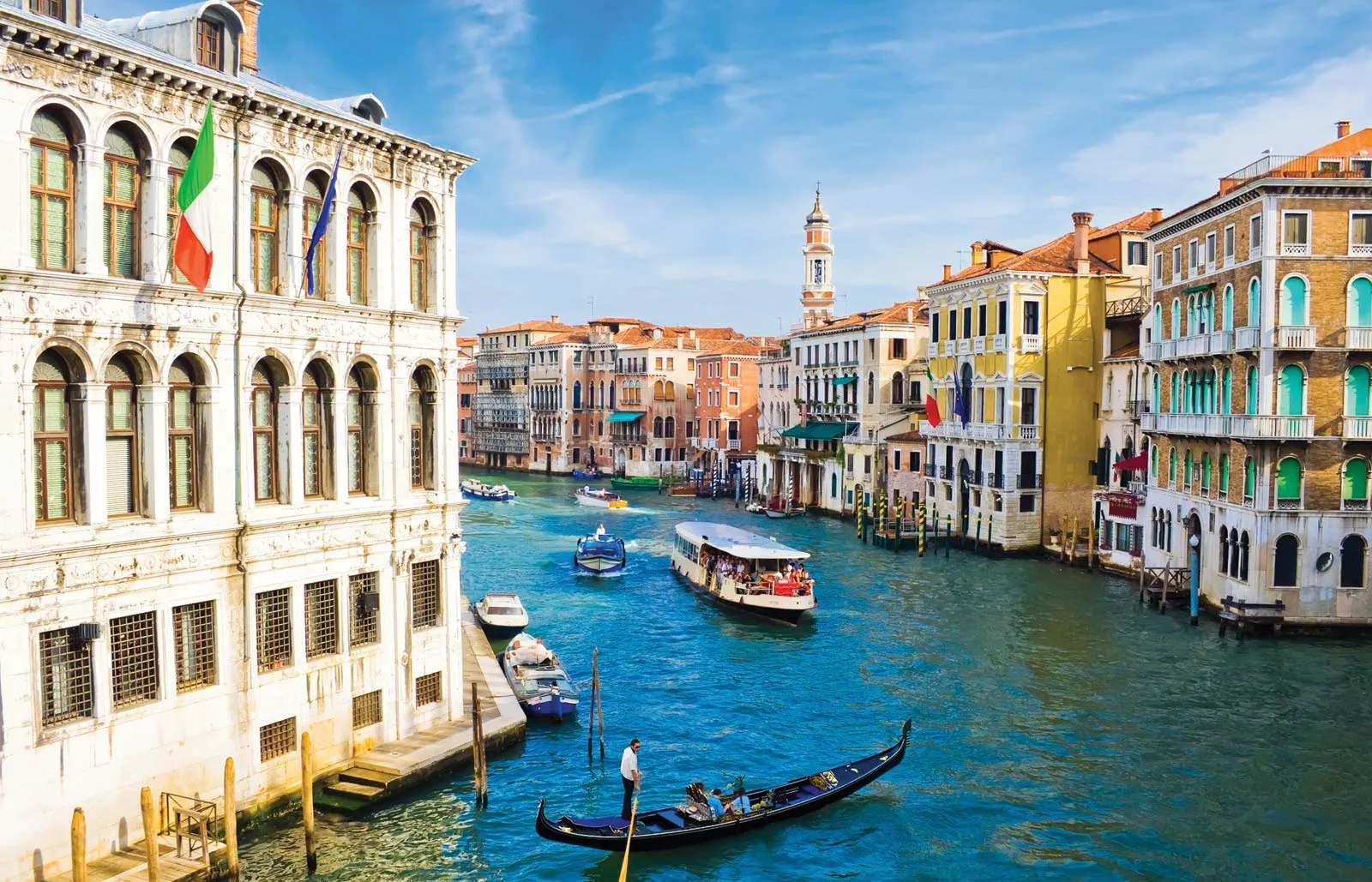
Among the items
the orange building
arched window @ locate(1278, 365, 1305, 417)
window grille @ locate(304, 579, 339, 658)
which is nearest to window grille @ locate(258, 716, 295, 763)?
window grille @ locate(304, 579, 339, 658)

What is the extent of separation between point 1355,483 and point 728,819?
756 inches

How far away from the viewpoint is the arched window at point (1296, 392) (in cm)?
2719

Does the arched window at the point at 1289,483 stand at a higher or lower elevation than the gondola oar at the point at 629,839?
higher

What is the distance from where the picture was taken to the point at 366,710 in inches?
659

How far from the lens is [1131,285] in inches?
1656

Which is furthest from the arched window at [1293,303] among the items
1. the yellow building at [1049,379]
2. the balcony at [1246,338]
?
the yellow building at [1049,379]

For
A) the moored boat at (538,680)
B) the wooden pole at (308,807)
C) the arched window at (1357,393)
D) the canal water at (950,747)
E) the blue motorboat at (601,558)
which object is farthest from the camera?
the blue motorboat at (601,558)

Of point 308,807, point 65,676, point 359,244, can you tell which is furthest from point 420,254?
point 308,807

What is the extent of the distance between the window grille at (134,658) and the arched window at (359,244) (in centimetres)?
542

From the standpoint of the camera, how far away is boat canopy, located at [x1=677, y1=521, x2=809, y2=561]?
32.4m

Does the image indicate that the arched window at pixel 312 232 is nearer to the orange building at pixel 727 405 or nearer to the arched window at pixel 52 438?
the arched window at pixel 52 438

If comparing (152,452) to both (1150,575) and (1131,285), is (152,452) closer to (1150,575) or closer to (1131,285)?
(1150,575)

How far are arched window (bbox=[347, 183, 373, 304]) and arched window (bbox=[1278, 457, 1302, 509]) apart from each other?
21.6 meters

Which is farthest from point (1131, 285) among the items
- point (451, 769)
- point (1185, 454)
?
point (451, 769)
